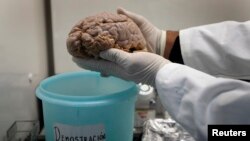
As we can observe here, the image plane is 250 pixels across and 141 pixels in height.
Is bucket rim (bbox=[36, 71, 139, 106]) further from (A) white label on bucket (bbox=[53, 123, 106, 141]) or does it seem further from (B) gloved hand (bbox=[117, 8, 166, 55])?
(B) gloved hand (bbox=[117, 8, 166, 55])

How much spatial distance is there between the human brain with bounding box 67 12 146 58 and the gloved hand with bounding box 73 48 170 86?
2 centimetres

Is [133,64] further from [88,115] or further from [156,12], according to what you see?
[156,12]

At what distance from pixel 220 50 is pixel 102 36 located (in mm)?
375

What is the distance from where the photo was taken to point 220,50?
936mm

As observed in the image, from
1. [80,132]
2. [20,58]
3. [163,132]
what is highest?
[20,58]

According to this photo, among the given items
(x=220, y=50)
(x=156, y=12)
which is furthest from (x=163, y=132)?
(x=156, y=12)

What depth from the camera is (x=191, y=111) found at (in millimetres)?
642

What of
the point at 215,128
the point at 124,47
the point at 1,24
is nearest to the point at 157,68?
the point at 124,47

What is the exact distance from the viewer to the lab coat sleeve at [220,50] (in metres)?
0.93

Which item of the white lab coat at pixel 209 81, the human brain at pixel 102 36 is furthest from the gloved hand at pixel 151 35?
the human brain at pixel 102 36

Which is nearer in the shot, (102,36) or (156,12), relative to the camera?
(102,36)

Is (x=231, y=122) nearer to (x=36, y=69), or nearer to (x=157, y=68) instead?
(x=157, y=68)

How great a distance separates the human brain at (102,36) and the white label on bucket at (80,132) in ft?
0.57

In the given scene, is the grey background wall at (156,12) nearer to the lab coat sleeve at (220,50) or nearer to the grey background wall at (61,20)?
the grey background wall at (61,20)
